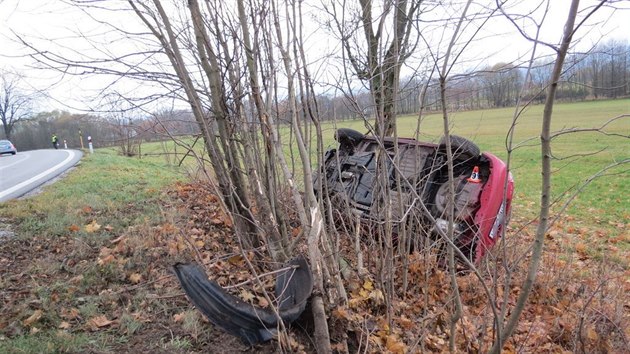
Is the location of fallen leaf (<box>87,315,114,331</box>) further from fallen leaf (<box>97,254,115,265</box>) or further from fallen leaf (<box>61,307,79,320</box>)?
fallen leaf (<box>97,254,115,265</box>)

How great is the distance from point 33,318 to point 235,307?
172 cm

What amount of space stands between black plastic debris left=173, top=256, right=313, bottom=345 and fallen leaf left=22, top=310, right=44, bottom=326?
4.80 ft

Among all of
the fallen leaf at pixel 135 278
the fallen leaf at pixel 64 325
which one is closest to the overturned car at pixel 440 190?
the fallen leaf at pixel 135 278

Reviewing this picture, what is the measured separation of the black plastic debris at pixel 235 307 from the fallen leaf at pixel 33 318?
1.46 meters

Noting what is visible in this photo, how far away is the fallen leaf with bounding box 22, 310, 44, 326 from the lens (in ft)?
9.38

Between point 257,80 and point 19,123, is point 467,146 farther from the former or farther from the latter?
point 19,123

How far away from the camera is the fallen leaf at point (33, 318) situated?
9.38 feet

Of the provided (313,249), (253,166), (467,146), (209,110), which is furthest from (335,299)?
(467,146)

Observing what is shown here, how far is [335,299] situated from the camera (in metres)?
2.94

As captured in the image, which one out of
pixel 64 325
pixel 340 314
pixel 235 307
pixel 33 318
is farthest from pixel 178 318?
pixel 340 314

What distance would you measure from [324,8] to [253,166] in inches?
61.7

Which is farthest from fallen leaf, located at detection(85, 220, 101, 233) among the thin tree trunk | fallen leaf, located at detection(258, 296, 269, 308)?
the thin tree trunk

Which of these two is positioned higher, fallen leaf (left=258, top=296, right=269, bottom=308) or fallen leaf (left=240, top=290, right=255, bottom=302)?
fallen leaf (left=240, top=290, right=255, bottom=302)

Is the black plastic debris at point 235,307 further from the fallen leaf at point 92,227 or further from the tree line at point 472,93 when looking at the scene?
the fallen leaf at point 92,227
